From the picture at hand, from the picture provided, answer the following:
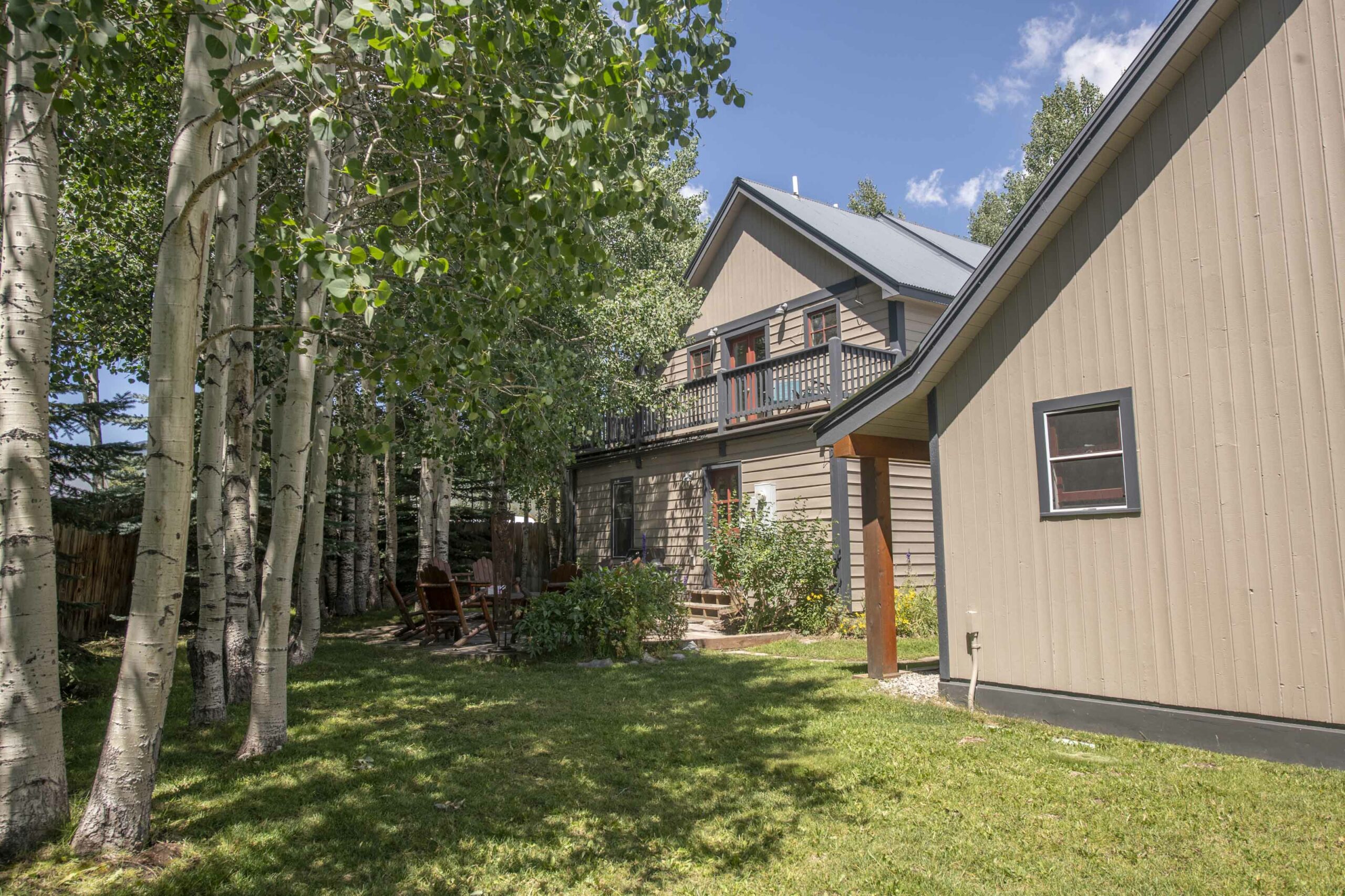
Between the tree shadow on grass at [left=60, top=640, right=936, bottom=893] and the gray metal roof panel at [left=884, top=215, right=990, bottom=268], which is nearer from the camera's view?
the tree shadow on grass at [left=60, top=640, right=936, bottom=893]

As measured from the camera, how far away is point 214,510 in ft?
21.5

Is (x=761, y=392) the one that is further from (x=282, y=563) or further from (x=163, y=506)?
(x=163, y=506)

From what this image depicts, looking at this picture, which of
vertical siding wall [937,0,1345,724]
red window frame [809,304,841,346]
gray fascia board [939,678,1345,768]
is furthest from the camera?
red window frame [809,304,841,346]

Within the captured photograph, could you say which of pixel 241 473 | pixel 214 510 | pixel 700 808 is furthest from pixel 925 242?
pixel 700 808

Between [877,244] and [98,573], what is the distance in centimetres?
1534

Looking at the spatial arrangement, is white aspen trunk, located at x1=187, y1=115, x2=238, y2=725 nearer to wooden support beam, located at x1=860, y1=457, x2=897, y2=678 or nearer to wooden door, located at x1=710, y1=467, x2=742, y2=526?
wooden support beam, located at x1=860, y1=457, x2=897, y2=678

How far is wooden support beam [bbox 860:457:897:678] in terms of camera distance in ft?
28.2

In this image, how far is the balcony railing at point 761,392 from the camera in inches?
544

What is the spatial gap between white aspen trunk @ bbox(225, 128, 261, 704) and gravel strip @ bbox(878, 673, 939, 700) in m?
6.10

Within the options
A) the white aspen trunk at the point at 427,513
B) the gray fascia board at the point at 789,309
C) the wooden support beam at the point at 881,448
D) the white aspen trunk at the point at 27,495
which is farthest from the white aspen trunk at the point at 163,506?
the white aspen trunk at the point at 427,513

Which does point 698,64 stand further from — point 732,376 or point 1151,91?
point 732,376

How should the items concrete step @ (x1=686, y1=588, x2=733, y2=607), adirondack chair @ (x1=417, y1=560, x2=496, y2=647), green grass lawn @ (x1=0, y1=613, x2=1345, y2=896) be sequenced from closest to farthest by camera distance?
green grass lawn @ (x1=0, y1=613, x2=1345, y2=896)
adirondack chair @ (x1=417, y1=560, x2=496, y2=647)
concrete step @ (x1=686, y1=588, x2=733, y2=607)

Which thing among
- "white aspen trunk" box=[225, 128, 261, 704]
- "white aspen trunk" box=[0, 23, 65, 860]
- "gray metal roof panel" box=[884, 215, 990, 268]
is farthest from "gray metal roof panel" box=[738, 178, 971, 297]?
"white aspen trunk" box=[0, 23, 65, 860]

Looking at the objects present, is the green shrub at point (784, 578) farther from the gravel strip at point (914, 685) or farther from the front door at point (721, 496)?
the gravel strip at point (914, 685)
